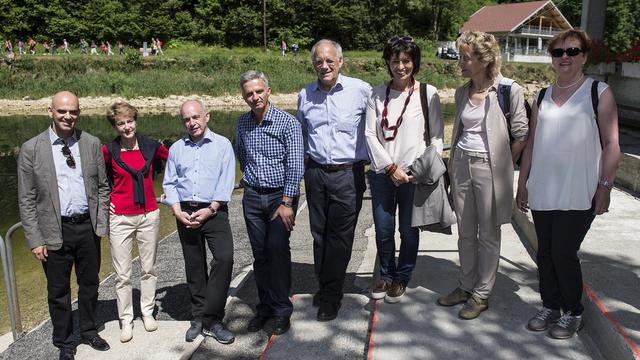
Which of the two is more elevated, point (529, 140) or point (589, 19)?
point (589, 19)

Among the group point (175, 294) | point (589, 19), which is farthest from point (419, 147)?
point (589, 19)

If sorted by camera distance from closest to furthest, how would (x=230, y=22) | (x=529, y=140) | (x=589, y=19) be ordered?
(x=529, y=140) → (x=589, y=19) → (x=230, y=22)

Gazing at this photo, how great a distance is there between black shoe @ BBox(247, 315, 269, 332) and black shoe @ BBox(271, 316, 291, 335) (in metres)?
0.18

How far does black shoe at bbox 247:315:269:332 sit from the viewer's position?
12.9ft

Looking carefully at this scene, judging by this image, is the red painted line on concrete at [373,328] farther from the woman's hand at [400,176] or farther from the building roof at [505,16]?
the building roof at [505,16]

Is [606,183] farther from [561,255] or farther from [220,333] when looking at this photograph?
[220,333]

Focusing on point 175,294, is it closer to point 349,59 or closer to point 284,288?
point 284,288

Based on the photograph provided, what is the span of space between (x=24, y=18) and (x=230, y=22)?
18.4 metres

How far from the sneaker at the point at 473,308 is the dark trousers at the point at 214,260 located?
1.70 m

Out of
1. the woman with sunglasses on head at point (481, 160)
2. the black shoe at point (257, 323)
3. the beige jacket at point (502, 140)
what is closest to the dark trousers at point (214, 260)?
the black shoe at point (257, 323)

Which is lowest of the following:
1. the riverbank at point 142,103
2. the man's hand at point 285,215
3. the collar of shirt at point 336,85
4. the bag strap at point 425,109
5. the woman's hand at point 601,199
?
the riverbank at point 142,103

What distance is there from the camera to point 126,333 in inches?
154

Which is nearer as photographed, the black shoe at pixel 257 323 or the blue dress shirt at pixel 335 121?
the blue dress shirt at pixel 335 121

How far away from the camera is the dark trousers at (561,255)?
124 inches
